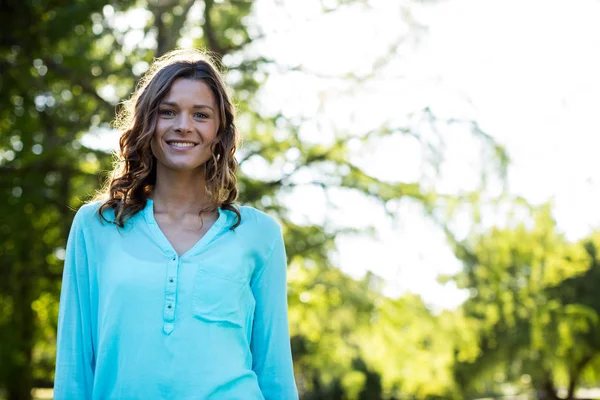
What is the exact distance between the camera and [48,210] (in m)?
9.03

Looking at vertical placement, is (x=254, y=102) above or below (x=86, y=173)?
above

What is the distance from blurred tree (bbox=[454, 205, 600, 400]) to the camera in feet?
27.2

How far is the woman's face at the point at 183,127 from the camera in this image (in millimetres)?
2113

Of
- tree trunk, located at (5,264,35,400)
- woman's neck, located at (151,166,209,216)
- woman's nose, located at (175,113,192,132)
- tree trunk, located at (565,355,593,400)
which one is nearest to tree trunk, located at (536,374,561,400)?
tree trunk, located at (565,355,593,400)

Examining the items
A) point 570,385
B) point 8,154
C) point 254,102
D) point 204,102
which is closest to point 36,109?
point 8,154

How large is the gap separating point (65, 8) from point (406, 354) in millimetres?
4809

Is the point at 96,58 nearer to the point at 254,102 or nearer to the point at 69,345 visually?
the point at 254,102

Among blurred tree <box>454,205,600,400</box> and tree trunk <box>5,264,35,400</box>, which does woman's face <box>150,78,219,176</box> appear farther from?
tree trunk <box>5,264,35,400</box>

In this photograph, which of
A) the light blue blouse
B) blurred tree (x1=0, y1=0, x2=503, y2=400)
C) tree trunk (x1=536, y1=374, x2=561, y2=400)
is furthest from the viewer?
tree trunk (x1=536, y1=374, x2=561, y2=400)

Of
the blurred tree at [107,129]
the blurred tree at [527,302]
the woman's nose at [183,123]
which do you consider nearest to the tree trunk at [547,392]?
the blurred tree at [527,302]

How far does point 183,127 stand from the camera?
2100mm

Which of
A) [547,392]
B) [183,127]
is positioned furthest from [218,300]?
[547,392]

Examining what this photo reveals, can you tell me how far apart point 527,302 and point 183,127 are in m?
10.7

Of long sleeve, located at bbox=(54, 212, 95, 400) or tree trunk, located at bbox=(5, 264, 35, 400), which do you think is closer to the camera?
long sleeve, located at bbox=(54, 212, 95, 400)
